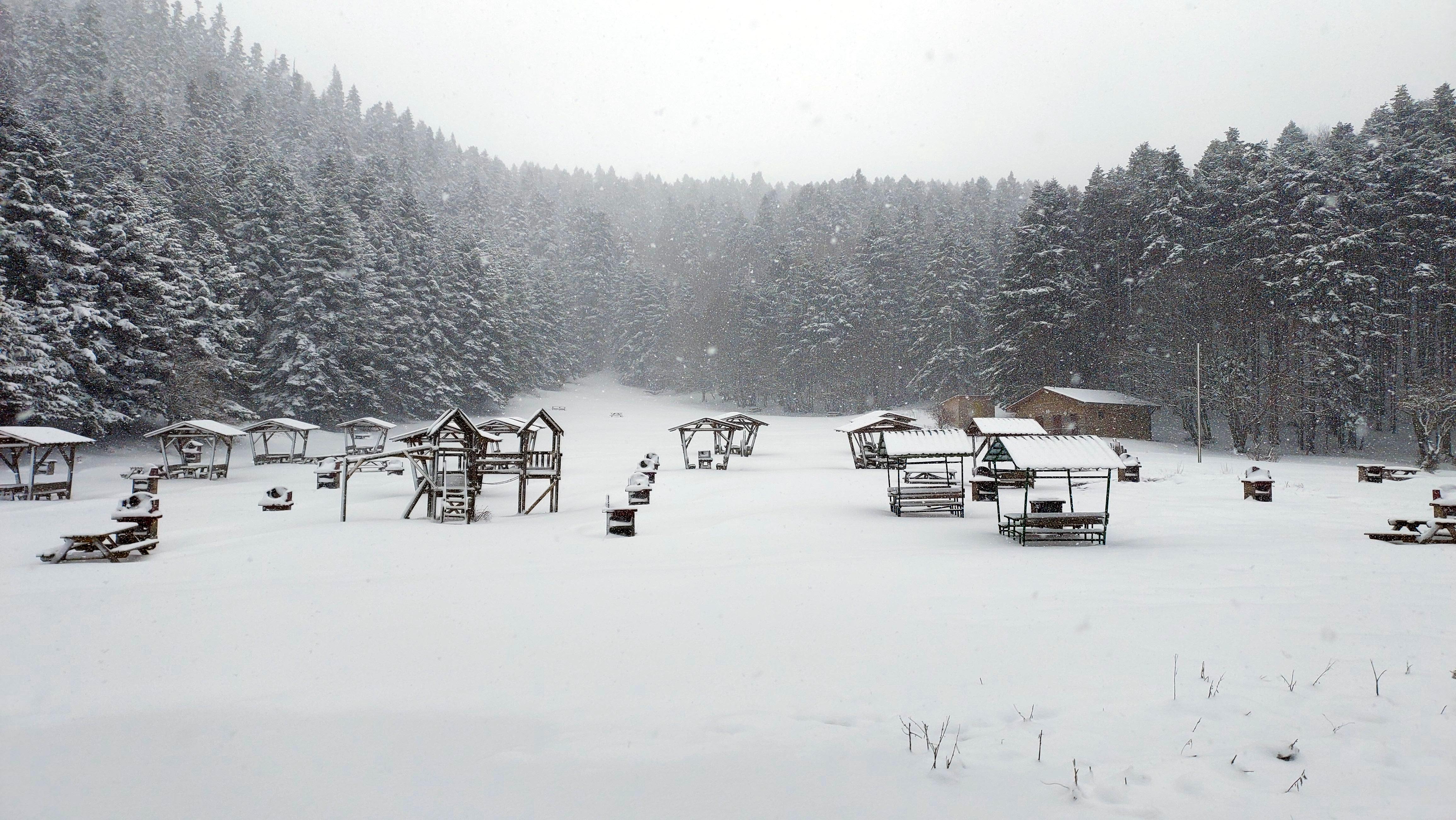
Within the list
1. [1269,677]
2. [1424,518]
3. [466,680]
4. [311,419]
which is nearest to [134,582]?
[466,680]

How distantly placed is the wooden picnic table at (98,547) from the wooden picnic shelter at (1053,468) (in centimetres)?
1828

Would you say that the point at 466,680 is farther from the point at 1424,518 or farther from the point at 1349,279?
the point at 1349,279

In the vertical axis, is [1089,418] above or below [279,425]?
above

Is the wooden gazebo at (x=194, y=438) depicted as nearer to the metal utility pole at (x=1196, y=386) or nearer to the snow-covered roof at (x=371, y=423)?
the snow-covered roof at (x=371, y=423)

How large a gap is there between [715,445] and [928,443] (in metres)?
19.0

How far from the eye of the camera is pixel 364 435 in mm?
46812

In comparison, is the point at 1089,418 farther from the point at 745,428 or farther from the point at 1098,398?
the point at 745,428

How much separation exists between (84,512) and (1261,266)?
58267 mm

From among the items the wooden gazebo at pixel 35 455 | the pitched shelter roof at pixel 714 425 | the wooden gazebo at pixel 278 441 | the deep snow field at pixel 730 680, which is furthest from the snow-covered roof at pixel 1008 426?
the wooden gazebo at pixel 35 455

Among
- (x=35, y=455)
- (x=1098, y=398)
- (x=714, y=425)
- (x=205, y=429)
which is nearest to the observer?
(x=35, y=455)

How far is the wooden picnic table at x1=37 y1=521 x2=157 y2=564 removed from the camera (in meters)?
13.4

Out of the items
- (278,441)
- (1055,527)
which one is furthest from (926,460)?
(278,441)

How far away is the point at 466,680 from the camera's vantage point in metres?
6.93

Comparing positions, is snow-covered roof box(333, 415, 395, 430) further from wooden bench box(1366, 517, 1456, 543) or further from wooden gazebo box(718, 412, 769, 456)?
wooden bench box(1366, 517, 1456, 543)
